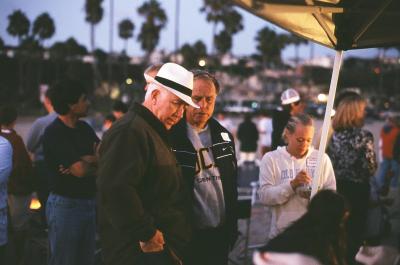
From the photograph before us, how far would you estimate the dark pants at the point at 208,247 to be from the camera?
369cm

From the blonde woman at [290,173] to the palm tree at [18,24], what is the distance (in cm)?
7540

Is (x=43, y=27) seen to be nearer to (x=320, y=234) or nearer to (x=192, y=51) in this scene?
(x=192, y=51)

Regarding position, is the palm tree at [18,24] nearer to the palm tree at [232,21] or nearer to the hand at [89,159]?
the palm tree at [232,21]

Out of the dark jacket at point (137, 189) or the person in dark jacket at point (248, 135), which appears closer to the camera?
the dark jacket at point (137, 189)

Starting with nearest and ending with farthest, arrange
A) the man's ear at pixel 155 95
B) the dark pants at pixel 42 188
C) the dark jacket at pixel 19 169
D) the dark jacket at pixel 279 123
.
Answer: the man's ear at pixel 155 95 < the dark jacket at pixel 19 169 < the dark pants at pixel 42 188 < the dark jacket at pixel 279 123

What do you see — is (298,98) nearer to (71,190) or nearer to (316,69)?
(71,190)

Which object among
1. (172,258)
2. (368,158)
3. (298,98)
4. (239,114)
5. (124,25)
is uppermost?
(124,25)

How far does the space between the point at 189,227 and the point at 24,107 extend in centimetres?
4994

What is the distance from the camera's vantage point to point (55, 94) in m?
4.22

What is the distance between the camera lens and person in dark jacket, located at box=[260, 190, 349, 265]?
6.94ft

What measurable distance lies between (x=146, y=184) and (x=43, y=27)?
254ft

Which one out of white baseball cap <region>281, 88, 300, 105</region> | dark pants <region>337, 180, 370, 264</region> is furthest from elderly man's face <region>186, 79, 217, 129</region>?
white baseball cap <region>281, 88, 300, 105</region>

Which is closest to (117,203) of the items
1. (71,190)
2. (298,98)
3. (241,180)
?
(71,190)

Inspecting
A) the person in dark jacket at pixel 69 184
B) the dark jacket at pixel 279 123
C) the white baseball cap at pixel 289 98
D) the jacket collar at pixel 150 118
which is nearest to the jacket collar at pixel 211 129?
the jacket collar at pixel 150 118
